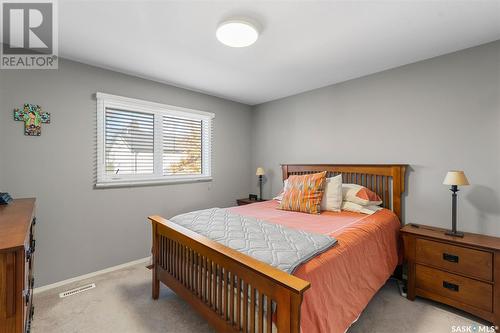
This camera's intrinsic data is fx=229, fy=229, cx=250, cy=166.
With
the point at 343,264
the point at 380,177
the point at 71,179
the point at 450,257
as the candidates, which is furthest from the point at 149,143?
the point at 450,257

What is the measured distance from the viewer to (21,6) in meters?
1.68

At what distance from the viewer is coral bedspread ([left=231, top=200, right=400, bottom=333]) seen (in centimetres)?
126

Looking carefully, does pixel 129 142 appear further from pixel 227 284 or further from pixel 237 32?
pixel 227 284

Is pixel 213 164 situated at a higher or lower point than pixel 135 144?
lower

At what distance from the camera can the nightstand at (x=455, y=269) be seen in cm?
179

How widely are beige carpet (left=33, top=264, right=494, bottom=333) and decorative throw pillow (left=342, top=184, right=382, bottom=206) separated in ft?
2.98

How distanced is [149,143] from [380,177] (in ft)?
9.83

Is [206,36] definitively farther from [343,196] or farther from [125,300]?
[125,300]

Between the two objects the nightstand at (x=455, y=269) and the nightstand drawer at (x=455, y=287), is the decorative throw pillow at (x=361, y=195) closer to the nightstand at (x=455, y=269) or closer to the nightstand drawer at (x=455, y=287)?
the nightstand at (x=455, y=269)

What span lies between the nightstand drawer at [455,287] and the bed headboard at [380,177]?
66cm

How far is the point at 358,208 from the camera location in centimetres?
253

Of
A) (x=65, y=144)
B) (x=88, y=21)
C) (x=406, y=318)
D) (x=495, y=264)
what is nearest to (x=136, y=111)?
(x=65, y=144)

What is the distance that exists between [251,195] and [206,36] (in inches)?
106

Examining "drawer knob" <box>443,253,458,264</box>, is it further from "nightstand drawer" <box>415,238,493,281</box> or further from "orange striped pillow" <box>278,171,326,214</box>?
"orange striped pillow" <box>278,171,326,214</box>
